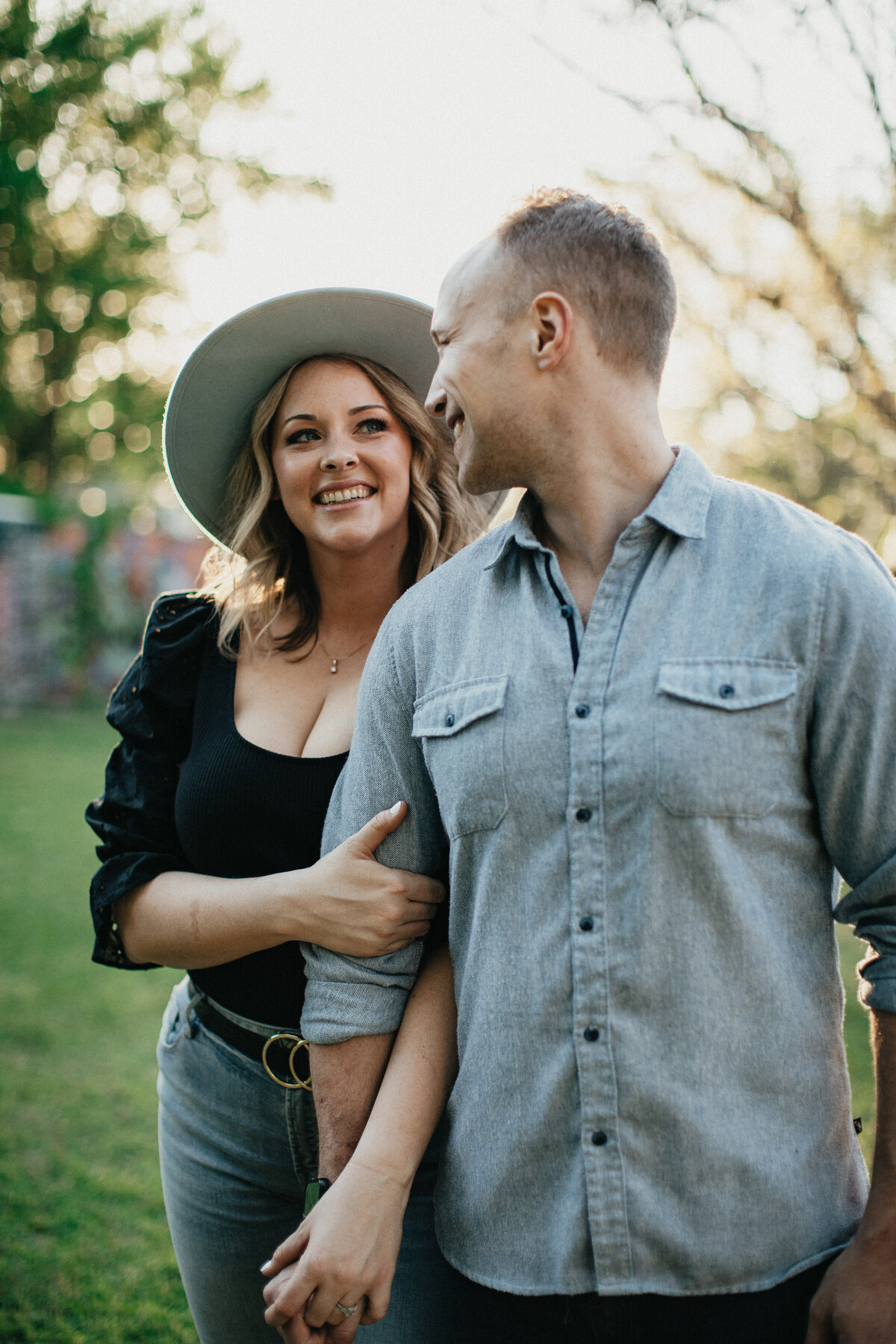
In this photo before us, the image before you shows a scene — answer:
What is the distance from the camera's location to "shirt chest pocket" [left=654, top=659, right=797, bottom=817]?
4.42 ft

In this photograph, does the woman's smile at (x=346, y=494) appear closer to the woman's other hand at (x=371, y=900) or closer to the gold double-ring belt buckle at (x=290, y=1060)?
the woman's other hand at (x=371, y=900)

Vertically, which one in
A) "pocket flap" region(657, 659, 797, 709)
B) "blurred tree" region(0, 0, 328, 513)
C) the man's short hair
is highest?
"blurred tree" region(0, 0, 328, 513)

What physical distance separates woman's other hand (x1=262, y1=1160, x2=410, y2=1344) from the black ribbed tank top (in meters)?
0.50

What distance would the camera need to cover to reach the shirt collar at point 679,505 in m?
1.48

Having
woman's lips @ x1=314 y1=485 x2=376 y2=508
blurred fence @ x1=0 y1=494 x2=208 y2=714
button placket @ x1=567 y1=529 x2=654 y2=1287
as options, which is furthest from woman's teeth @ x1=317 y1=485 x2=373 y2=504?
blurred fence @ x1=0 y1=494 x2=208 y2=714

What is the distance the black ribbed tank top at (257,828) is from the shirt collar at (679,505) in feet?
2.11

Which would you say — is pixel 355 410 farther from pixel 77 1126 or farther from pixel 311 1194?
pixel 77 1126

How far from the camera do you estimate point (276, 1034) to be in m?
2.01

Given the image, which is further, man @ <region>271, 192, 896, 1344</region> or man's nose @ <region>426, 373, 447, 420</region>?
man's nose @ <region>426, 373, 447, 420</region>

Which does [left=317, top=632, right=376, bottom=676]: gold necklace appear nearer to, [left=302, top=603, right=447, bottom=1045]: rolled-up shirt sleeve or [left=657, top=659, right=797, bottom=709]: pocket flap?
[left=302, top=603, right=447, bottom=1045]: rolled-up shirt sleeve

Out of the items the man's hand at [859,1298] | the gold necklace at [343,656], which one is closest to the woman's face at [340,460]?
the gold necklace at [343,656]

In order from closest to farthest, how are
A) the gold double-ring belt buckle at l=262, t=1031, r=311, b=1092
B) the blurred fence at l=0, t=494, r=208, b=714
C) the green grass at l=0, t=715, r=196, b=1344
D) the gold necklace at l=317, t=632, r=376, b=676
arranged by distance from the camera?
the gold double-ring belt buckle at l=262, t=1031, r=311, b=1092 < the gold necklace at l=317, t=632, r=376, b=676 < the green grass at l=0, t=715, r=196, b=1344 < the blurred fence at l=0, t=494, r=208, b=714

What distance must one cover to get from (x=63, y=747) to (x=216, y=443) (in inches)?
406

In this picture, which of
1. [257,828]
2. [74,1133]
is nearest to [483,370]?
[257,828]
